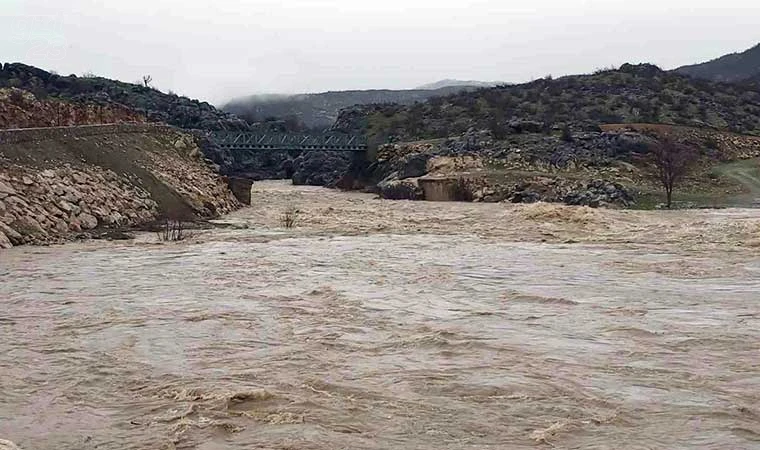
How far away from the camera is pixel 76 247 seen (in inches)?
786

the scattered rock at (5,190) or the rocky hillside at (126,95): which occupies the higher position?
the rocky hillside at (126,95)

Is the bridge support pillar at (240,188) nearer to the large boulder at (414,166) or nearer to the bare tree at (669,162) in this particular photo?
the large boulder at (414,166)

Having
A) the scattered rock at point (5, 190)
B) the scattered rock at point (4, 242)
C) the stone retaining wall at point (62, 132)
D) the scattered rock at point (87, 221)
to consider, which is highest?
the stone retaining wall at point (62, 132)

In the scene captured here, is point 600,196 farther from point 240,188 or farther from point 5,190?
point 5,190

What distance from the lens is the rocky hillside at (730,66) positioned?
150 meters

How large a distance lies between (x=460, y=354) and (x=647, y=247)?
11977mm

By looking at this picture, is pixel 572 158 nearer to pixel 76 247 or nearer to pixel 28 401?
pixel 76 247

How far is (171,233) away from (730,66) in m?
155

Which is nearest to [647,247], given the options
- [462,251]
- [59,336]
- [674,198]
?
[462,251]

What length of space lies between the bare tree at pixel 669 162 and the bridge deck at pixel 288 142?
26923mm

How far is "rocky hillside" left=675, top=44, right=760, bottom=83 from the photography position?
150 meters

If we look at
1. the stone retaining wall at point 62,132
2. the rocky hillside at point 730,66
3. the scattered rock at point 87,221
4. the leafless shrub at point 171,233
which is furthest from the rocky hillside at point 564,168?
the rocky hillside at point 730,66

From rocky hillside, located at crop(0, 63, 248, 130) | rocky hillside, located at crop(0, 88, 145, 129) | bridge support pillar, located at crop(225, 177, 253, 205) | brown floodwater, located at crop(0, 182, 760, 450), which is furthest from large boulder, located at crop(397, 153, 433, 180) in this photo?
rocky hillside, located at crop(0, 63, 248, 130)

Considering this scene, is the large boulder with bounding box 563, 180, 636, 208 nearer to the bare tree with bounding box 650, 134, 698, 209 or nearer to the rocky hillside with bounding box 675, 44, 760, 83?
the bare tree with bounding box 650, 134, 698, 209
